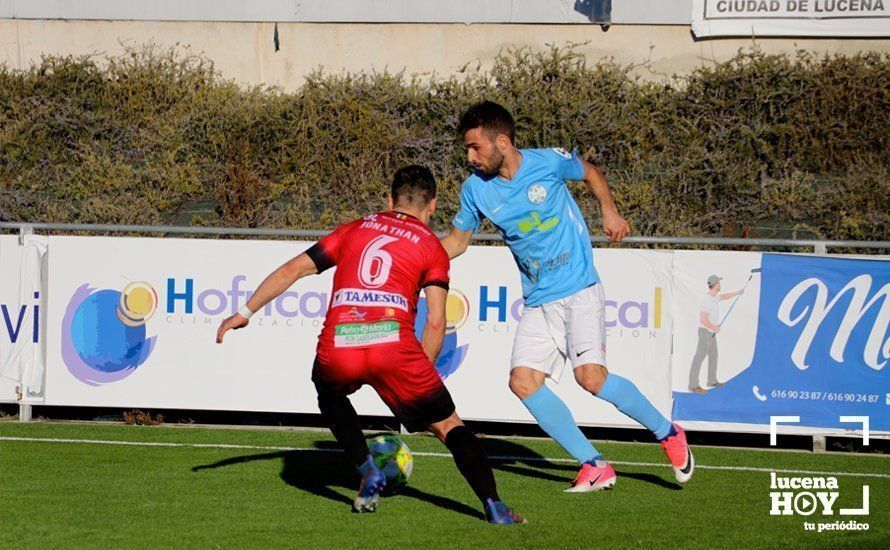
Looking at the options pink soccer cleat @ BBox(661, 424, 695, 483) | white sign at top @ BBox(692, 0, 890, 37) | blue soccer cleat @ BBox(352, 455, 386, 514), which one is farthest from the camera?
white sign at top @ BBox(692, 0, 890, 37)

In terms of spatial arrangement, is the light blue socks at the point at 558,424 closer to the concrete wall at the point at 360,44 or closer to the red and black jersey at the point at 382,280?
the red and black jersey at the point at 382,280

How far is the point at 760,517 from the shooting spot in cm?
701

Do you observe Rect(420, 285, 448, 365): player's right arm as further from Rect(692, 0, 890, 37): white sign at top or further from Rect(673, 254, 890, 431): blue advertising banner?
Rect(692, 0, 890, 37): white sign at top

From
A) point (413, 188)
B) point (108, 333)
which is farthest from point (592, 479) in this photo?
point (108, 333)

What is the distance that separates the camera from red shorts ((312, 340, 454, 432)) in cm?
636

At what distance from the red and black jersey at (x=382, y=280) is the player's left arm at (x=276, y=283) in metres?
0.20

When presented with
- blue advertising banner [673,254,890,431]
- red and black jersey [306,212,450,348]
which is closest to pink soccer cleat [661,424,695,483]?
red and black jersey [306,212,450,348]

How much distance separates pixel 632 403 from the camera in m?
7.63

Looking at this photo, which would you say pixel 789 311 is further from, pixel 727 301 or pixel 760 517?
pixel 760 517

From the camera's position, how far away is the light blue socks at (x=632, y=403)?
25.0 feet

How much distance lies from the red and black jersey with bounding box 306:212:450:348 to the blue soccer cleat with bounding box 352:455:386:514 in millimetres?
849

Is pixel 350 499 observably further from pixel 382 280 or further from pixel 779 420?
pixel 779 420

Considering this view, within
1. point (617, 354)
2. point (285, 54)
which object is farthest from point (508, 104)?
point (617, 354)

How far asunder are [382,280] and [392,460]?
1390mm
